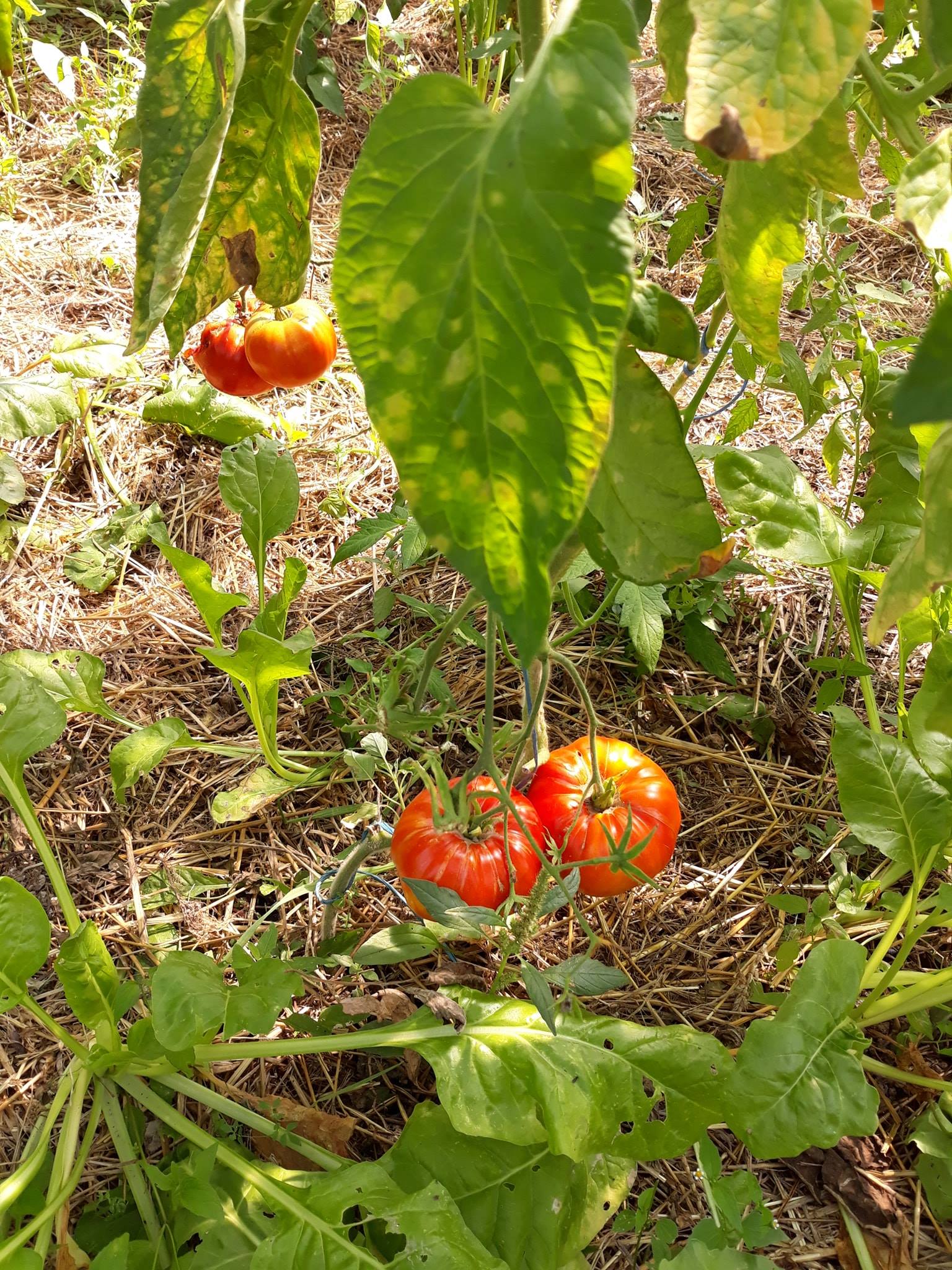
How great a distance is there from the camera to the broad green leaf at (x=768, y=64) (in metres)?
0.39

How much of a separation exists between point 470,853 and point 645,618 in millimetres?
454

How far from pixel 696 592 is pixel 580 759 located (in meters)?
0.45

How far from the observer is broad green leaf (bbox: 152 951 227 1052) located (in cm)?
89

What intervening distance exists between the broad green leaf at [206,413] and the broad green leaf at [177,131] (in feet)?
3.73

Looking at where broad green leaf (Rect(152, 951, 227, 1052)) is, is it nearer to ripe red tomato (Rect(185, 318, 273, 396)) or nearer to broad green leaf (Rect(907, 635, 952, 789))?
broad green leaf (Rect(907, 635, 952, 789))

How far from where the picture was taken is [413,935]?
1047 mm

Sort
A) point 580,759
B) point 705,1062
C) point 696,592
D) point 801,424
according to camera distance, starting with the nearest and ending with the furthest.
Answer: point 705,1062, point 580,759, point 696,592, point 801,424

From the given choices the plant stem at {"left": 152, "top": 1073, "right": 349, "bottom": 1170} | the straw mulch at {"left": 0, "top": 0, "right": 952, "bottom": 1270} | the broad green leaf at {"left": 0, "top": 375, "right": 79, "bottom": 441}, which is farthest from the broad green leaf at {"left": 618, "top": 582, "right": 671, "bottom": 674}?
the broad green leaf at {"left": 0, "top": 375, "right": 79, "bottom": 441}

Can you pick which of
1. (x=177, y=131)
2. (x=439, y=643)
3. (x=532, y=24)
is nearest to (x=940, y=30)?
(x=532, y=24)

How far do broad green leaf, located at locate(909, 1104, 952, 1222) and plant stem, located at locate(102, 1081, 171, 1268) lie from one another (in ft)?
2.49

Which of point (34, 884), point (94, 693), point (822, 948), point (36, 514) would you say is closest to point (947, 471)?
point (822, 948)

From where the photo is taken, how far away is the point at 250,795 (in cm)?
123

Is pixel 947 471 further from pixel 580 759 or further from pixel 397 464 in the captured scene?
pixel 580 759

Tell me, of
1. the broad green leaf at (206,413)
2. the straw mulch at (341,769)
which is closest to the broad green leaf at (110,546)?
the straw mulch at (341,769)
